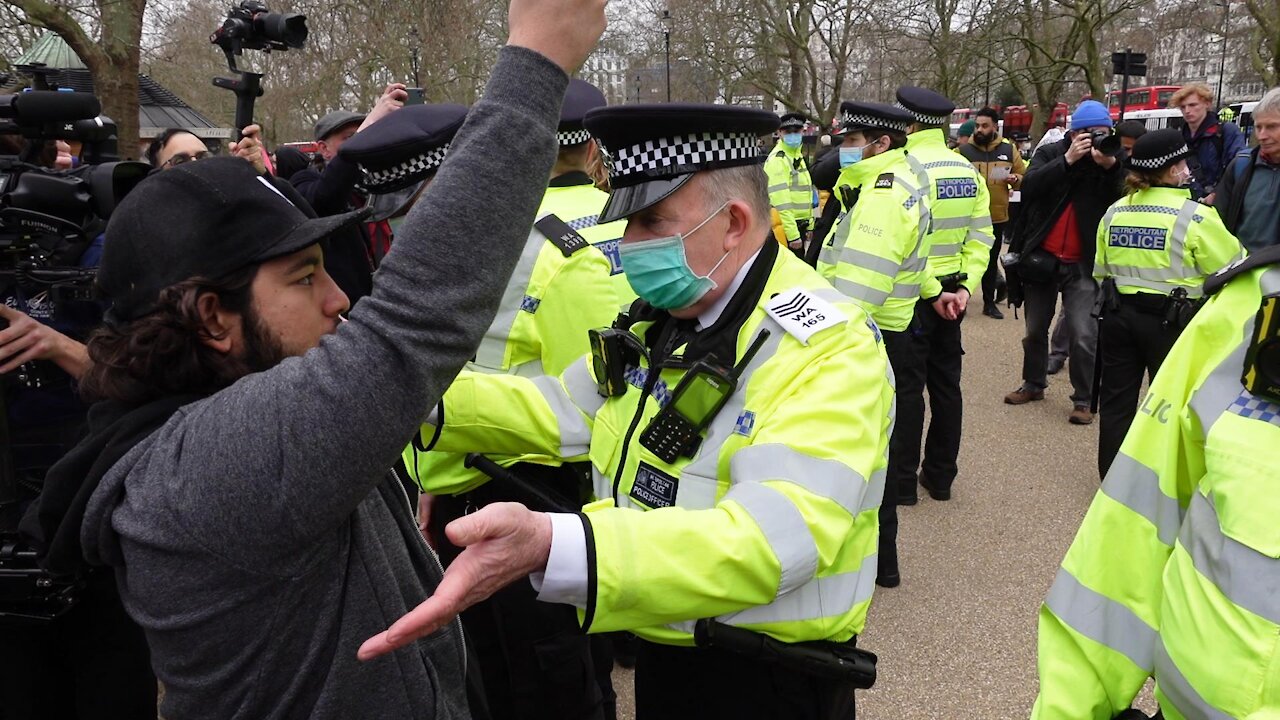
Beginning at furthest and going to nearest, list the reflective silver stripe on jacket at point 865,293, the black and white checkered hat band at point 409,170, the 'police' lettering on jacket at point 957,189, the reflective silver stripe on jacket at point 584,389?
the 'police' lettering on jacket at point 957,189 < the reflective silver stripe on jacket at point 865,293 < the black and white checkered hat band at point 409,170 < the reflective silver stripe on jacket at point 584,389

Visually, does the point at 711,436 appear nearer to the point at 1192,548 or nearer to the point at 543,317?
the point at 1192,548

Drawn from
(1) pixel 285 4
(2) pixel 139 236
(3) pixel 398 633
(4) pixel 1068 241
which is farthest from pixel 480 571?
(1) pixel 285 4

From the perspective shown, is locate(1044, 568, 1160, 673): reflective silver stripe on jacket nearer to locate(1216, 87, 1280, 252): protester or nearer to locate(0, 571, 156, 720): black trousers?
locate(0, 571, 156, 720): black trousers

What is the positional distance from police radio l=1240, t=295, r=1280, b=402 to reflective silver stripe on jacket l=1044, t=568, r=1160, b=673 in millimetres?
473

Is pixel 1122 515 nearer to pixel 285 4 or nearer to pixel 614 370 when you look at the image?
pixel 614 370

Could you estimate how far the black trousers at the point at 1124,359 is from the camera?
4938mm

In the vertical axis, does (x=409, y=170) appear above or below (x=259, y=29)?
below

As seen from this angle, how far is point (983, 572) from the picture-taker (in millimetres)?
4426

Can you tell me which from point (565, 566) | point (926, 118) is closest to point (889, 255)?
point (926, 118)

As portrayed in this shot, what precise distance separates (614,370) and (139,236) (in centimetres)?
101

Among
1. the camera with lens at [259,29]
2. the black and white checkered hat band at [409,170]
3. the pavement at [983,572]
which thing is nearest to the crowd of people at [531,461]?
the black and white checkered hat band at [409,170]

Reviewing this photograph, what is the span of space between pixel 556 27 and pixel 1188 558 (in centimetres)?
129

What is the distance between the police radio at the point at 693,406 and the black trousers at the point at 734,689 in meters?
0.46

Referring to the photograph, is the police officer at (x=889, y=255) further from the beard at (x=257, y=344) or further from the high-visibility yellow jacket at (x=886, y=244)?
the beard at (x=257, y=344)
